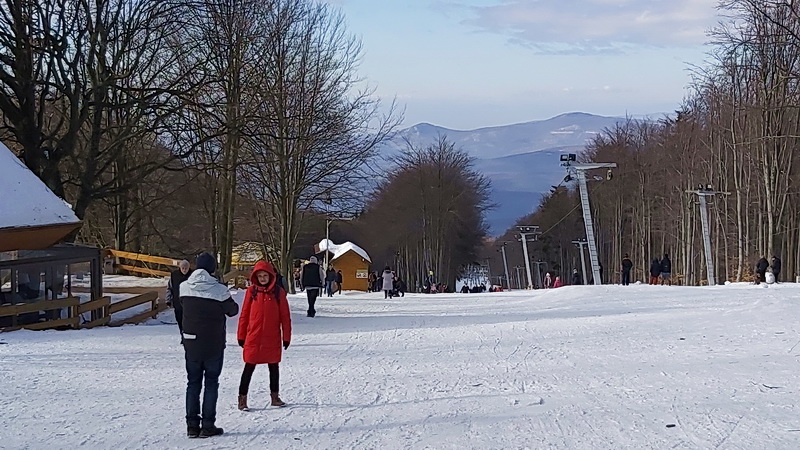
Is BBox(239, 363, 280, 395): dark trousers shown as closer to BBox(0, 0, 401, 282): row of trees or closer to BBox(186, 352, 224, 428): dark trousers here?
BBox(186, 352, 224, 428): dark trousers

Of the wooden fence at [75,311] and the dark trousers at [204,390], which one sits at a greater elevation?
the wooden fence at [75,311]

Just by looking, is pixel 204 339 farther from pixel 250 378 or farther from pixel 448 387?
pixel 448 387

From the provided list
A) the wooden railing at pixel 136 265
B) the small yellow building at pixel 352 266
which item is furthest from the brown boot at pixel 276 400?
the small yellow building at pixel 352 266

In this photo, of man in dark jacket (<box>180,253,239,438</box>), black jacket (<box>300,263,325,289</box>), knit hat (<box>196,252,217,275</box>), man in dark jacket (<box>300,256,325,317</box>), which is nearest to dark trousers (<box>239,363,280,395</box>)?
man in dark jacket (<box>180,253,239,438</box>)

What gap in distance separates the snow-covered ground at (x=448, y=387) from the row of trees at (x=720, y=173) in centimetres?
1419

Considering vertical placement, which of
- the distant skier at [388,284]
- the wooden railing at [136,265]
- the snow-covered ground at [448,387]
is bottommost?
the snow-covered ground at [448,387]

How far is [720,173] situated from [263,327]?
172ft

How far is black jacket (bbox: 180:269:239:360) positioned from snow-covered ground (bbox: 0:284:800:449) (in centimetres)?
82

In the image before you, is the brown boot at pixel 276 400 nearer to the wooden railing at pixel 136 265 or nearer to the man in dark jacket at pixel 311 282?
the man in dark jacket at pixel 311 282

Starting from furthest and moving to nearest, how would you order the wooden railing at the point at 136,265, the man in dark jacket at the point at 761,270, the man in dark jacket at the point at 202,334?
the man in dark jacket at the point at 761,270, the wooden railing at the point at 136,265, the man in dark jacket at the point at 202,334

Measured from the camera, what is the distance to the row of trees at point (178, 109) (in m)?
24.1

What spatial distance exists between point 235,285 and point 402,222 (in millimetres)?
45006

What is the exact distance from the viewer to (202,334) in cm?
847

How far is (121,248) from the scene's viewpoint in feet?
120
